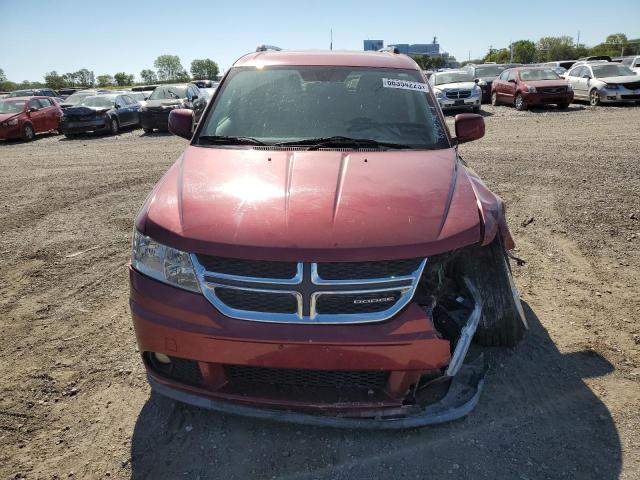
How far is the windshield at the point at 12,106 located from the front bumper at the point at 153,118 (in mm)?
4186

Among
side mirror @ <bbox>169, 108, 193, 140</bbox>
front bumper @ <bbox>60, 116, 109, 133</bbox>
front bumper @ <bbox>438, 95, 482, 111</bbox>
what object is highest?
side mirror @ <bbox>169, 108, 193, 140</bbox>

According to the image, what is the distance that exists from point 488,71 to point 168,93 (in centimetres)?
1370

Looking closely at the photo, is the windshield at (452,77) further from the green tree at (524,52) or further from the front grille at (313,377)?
the green tree at (524,52)

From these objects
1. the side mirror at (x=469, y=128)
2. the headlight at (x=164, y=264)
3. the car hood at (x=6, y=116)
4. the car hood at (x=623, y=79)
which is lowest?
the car hood at (x=6, y=116)

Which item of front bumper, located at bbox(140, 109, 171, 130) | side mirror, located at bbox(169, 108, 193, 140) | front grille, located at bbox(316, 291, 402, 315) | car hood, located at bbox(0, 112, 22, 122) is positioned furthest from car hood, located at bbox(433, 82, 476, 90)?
front grille, located at bbox(316, 291, 402, 315)

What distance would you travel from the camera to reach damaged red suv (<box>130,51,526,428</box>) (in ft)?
6.93

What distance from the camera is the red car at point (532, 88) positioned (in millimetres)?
16641

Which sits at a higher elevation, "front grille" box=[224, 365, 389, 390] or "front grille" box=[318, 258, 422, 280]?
"front grille" box=[318, 258, 422, 280]

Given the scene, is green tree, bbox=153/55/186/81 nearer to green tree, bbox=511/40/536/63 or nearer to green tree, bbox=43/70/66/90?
green tree, bbox=43/70/66/90

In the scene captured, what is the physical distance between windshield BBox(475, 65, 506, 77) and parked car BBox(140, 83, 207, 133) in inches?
473

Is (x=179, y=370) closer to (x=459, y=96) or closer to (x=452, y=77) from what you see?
(x=459, y=96)

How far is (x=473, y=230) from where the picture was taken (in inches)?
91.8

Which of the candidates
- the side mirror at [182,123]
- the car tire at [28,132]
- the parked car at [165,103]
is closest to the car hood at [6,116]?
the car tire at [28,132]

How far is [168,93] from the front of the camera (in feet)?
58.2
